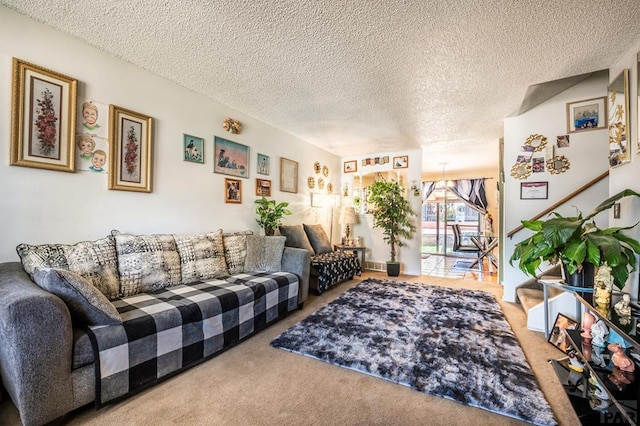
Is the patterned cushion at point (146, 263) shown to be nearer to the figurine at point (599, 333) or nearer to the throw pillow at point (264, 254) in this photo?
the throw pillow at point (264, 254)

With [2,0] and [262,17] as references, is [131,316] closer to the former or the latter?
[262,17]

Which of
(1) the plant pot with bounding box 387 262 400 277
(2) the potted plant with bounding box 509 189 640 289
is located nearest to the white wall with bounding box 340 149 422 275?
(1) the plant pot with bounding box 387 262 400 277

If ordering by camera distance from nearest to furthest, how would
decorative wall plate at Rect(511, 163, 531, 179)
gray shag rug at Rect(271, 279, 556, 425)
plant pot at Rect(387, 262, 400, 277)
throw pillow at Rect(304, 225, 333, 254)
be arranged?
gray shag rug at Rect(271, 279, 556, 425) → decorative wall plate at Rect(511, 163, 531, 179) → throw pillow at Rect(304, 225, 333, 254) → plant pot at Rect(387, 262, 400, 277)

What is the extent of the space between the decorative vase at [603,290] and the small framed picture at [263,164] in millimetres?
3405

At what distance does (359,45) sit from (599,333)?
8.09 feet

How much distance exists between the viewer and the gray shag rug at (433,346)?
4.87ft

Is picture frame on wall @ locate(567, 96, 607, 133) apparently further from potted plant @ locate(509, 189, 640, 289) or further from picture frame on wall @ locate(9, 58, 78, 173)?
picture frame on wall @ locate(9, 58, 78, 173)

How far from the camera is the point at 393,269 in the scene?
455 cm

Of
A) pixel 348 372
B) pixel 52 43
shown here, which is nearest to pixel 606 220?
pixel 348 372

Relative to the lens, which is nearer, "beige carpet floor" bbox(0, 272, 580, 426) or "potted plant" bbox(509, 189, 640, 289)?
"beige carpet floor" bbox(0, 272, 580, 426)

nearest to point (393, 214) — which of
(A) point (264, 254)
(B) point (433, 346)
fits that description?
(A) point (264, 254)

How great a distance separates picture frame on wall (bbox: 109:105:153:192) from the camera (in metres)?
2.15

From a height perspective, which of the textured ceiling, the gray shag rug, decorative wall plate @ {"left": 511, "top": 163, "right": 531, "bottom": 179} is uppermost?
the textured ceiling

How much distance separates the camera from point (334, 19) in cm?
169
